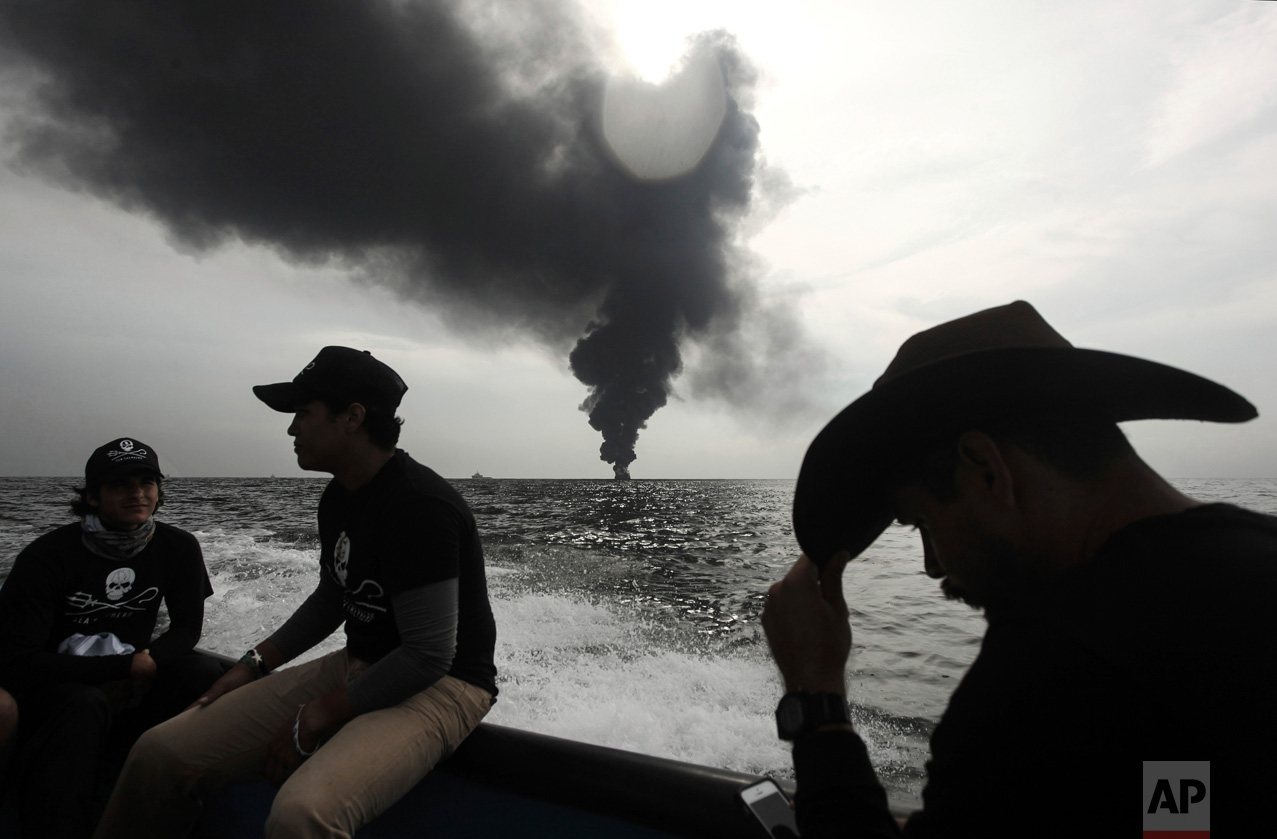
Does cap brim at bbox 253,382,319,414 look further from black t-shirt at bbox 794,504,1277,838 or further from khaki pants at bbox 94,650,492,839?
black t-shirt at bbox 794,504,1277,838

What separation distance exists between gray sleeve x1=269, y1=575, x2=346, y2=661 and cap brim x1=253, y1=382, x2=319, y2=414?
761 mm

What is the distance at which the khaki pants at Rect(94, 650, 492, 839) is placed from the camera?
1692 millimetres

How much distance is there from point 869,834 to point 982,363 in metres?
0.69

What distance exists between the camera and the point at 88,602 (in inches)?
110

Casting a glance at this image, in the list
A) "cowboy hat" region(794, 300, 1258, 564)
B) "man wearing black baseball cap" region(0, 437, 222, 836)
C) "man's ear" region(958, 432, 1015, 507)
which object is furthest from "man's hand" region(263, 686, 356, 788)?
"man's ear" region(958, 432, 1015, 507)

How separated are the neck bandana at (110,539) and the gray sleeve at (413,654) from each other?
1.74 metres

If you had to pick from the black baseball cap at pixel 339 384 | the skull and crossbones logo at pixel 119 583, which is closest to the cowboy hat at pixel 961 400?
the black baseball cap at pixel 339 384

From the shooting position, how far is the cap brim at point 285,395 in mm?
2305

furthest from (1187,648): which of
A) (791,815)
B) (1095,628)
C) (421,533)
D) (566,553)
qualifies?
(566,553)

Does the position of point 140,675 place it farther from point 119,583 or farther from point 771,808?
point 771,808

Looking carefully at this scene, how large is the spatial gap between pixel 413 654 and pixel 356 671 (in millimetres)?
531

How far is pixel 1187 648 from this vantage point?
2.17ft

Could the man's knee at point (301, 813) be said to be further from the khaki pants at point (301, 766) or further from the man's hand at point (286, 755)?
the man's hand at point (286, 755)

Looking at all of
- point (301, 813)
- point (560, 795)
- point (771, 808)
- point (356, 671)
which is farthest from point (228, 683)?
point (771, 808)
